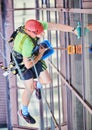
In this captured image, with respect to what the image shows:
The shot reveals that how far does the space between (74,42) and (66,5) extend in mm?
557

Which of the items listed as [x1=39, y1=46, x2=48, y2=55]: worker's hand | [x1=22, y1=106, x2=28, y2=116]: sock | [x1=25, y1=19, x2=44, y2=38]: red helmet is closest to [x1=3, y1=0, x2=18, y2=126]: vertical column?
[x1=22, y1=106, x2=28, y2=116]: sock

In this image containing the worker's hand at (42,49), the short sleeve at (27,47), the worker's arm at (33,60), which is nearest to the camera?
the short sleeve at (27,47)

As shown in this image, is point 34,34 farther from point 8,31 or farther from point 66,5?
point 8,31

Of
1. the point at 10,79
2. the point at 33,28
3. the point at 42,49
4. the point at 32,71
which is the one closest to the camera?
the point at 33,28

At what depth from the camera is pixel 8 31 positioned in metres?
7.22

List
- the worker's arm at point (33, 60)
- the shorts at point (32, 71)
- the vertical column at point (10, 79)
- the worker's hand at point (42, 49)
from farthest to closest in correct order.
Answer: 1. the vertical column at point (10, 79)
2. the shorts at point (32, 71)
3. the worker's hand at point (42, 49)
4. the worker's arm at point (33, 60)

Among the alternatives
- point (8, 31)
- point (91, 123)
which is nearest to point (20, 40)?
point (91, 123)

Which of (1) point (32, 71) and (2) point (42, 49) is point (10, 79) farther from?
(2) point (42, 49)

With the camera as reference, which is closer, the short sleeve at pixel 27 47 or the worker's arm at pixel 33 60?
the short sleeve at pixel 27 47

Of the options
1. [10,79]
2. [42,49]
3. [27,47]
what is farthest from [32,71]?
[10,79]

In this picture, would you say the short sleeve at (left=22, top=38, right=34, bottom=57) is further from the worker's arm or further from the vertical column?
the vertical column

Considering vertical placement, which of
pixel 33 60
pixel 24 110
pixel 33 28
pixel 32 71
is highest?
pixel 33 28

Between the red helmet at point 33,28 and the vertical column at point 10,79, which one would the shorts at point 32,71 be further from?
the vertical column at point 10,79

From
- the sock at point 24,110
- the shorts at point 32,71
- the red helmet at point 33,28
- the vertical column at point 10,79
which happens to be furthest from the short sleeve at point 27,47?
the vertical column at point 10,79
